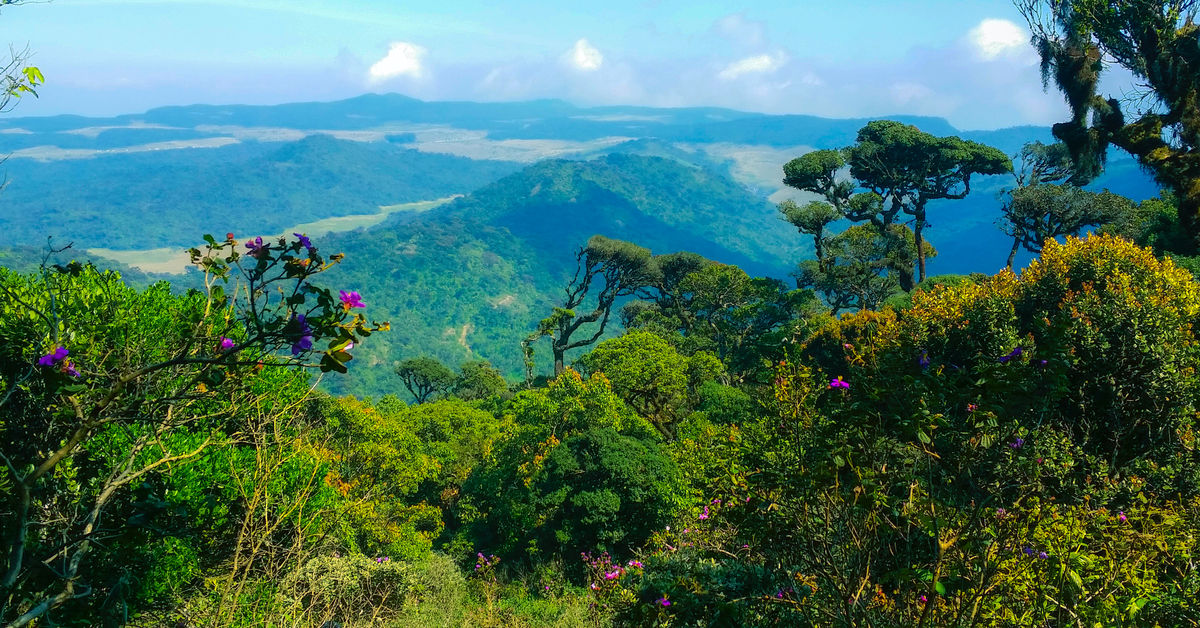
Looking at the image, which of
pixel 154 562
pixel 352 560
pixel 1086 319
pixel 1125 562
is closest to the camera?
pixel 1125 562

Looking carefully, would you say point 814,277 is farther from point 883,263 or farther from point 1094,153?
point 1094,153

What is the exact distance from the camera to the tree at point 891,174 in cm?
3747

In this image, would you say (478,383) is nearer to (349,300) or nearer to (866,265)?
(866,265)

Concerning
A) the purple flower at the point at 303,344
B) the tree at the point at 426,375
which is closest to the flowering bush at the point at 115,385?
the purple flower at the point at 303,344

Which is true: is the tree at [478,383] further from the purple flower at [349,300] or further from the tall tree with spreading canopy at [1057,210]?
the purple flower at [349,300]

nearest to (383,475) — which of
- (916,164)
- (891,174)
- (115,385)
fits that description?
(115,385)

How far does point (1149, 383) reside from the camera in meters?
9.50

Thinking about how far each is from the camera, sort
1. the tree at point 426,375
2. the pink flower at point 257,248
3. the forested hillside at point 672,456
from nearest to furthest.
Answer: the pink flower at point 257,248 → the forested hillside at point 672,456 → the tree at point 426,375

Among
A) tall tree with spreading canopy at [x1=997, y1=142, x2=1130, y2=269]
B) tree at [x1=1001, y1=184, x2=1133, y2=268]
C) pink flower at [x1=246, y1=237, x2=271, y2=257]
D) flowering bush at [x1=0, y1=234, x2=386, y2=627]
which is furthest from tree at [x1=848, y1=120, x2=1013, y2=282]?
pink flower at [x1=246, y1=237, x2=271, y2=257]

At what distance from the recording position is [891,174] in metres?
39.1

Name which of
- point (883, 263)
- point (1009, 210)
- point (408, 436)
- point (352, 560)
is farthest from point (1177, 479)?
point (883, 263)

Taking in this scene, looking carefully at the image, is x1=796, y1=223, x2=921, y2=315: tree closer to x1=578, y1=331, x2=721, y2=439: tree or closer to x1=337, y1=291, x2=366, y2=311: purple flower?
x1=578, y1=331, x2=721, y2=439: tree

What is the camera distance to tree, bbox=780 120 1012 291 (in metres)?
37.5

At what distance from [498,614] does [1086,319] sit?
12.0 metres
